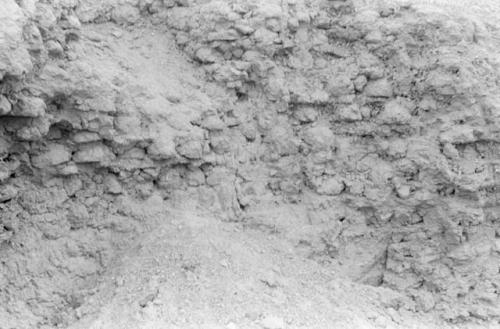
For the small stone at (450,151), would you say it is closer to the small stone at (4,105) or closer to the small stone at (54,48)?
the small stone at (54,48)

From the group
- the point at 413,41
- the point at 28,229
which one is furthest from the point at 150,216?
the point at 413,41

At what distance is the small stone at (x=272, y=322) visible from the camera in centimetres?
452

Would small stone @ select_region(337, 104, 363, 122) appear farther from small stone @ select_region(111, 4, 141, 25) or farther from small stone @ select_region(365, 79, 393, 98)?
small stone @ select_region(111, 4, 141, 25)

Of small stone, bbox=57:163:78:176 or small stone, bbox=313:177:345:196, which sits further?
small stone, bbox=313:177:345:196

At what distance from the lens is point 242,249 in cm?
518

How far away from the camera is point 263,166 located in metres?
5.70

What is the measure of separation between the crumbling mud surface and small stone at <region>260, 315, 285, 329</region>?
84 mm

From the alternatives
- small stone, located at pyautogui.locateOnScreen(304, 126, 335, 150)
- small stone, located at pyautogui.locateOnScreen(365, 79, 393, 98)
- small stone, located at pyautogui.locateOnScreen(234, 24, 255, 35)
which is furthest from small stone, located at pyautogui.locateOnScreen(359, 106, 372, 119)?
small stone, located at pyautogui.locateOnScreen(234, 24, 255, 35)

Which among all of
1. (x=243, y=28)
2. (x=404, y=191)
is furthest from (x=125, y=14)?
(x=404, y=191)

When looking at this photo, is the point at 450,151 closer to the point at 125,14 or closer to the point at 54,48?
the point at 125,14

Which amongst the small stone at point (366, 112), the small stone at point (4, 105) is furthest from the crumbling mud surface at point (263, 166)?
the small stone at point (4, 105)

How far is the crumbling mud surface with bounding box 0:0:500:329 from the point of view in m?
4.82

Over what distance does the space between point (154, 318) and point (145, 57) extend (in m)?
2.32

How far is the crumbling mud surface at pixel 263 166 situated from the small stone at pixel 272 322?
8 centimetres
